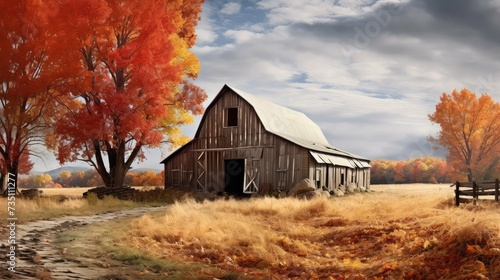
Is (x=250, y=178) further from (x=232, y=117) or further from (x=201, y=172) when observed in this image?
(x=232, y=117)

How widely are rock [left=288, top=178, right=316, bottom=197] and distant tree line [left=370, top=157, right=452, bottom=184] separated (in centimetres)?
4756

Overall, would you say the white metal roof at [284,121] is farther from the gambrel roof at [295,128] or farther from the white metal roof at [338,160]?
the white metal roof at [338,160]

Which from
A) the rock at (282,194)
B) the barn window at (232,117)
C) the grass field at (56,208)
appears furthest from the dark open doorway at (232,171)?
the grass field at (56,208)

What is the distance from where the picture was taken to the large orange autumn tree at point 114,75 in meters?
25.4

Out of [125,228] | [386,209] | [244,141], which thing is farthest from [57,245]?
[244,141]

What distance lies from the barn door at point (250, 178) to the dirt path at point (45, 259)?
17230 millimetres

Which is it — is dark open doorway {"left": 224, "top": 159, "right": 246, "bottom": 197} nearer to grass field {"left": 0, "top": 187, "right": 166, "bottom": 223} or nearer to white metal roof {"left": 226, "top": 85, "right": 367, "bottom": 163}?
white metal roof {"left": 226, "top": 85, "right": 367, "bottom": 163}

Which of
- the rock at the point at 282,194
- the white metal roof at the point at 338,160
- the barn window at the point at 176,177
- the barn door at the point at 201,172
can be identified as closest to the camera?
the rock at the point at 282,194

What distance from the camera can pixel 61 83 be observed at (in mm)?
25828

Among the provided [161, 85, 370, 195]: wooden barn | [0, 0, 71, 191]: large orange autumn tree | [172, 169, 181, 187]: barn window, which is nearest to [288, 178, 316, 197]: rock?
[161, 85, 370, 195]: wooden barn

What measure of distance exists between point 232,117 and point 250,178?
15.5 feet

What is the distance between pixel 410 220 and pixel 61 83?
20.0 meters

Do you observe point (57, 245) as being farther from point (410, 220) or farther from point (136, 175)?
point (136, 175)

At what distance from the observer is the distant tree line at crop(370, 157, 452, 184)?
238ft
